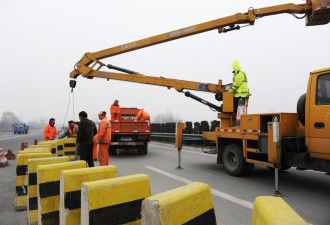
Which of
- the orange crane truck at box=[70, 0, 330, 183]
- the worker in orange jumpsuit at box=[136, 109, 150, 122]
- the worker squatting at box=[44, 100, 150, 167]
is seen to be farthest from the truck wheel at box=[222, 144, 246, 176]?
the worker in orange jumpsuit at box=[136, 109, 150, 122]

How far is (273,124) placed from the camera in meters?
5.12

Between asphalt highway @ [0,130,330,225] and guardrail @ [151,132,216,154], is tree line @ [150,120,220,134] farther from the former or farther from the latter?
asphalt highway @ [0,130,330,225]

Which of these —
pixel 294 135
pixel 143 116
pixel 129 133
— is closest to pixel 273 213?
pixel 294 135

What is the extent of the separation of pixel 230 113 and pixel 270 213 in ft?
21.8

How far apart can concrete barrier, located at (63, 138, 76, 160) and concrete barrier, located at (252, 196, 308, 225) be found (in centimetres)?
965

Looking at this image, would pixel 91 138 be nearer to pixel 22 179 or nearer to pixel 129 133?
pixel 22 179

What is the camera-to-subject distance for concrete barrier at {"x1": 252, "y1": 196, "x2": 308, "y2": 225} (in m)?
1.30

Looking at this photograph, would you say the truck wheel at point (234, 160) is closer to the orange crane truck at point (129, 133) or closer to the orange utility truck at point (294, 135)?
the orange utility truck at point (294, 135)

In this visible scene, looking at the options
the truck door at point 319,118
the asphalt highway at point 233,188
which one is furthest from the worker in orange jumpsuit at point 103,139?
the truck door at point 319,118

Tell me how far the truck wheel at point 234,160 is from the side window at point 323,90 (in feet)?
7.89

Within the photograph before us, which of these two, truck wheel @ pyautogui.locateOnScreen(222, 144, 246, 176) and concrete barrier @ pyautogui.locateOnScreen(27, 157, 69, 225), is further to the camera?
truck wheel @ pyautogui.locateOnScreen(222, 144, 246, 176)

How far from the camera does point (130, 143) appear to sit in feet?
36.0

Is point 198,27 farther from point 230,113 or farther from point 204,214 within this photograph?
point 204,214

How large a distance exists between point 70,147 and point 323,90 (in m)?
9.31
